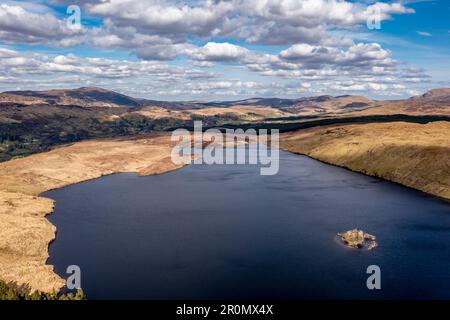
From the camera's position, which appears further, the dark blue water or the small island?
the small island

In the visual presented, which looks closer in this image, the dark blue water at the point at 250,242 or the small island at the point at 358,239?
the dark blue water at the point at 250,242

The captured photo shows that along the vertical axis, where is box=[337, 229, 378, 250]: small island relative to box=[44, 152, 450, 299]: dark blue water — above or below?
above

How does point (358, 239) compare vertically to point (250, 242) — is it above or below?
above

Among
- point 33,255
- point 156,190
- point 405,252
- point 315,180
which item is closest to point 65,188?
point 156,190

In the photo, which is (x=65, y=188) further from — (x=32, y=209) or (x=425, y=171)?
(x=425, y=171)

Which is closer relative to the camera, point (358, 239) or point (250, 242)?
point (358, 239)
